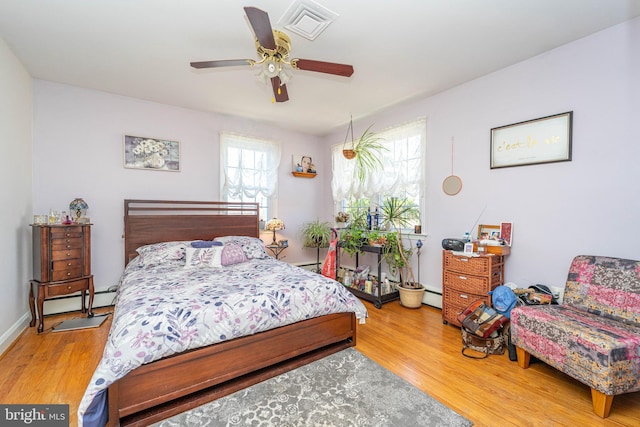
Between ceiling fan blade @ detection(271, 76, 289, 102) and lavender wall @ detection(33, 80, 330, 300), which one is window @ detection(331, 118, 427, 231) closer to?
ceiling fan blade @ detection(271, 76, 289, 102)

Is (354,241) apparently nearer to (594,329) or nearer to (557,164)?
(557,164)

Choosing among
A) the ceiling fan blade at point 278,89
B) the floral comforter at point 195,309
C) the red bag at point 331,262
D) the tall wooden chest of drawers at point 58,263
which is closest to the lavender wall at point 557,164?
the red bag at point 331,262

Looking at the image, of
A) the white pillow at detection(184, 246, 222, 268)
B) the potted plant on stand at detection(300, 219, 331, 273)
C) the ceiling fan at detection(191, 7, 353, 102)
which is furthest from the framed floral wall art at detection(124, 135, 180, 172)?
the potted plant on stand at detection(300, 219, 331, 273)

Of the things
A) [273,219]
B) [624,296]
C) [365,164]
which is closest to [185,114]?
[273,219]

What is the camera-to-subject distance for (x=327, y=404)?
181 cm

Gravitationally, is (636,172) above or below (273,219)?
above

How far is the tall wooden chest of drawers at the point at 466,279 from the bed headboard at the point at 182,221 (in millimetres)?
2897

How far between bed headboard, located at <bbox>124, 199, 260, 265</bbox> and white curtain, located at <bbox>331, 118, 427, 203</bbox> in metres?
1.90

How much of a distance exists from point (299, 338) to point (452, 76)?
3.18 metres

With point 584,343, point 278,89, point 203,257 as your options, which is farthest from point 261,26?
point 584,343

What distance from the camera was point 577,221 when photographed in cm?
248

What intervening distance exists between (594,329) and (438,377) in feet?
3.50

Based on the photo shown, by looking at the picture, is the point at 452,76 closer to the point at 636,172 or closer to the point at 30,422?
the point at 636,172

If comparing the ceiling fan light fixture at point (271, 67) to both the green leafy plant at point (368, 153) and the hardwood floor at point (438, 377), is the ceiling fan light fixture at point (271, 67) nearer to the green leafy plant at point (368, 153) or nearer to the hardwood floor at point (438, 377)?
the green leafy plant at point (368, 153)
